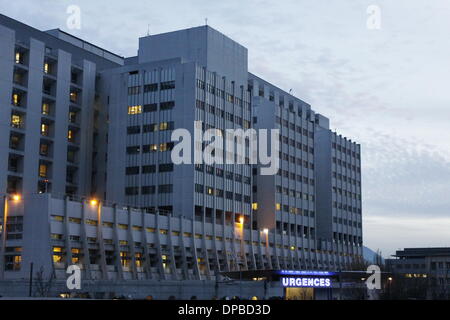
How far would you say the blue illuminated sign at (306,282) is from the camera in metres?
90.8

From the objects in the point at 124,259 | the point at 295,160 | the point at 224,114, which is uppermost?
the point at 224,114

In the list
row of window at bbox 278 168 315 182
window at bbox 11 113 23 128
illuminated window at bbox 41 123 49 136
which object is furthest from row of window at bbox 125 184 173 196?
row of window at bbox 278 168 315 182

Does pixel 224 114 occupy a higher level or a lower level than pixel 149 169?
higher

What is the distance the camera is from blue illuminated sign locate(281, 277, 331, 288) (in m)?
90.8

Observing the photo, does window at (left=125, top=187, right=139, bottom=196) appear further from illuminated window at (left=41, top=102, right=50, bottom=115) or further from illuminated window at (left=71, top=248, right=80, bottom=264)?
illuminated window at (left=71, top=248, right=80, bottom=264)

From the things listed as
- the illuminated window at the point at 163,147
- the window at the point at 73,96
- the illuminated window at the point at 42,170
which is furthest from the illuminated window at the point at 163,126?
the illuminated window at the point at 42,170

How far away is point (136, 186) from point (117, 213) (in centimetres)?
2220

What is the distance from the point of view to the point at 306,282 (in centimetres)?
9106

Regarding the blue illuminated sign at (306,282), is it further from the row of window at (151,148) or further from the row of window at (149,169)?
the row of window at (151,148)

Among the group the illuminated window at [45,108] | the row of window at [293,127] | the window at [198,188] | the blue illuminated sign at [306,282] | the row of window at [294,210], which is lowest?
the blue illuminated sign at [306,282]

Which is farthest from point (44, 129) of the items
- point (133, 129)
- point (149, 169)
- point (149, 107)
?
point (149, 169)

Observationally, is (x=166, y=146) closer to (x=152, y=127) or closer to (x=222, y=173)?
(x=152, y=127)

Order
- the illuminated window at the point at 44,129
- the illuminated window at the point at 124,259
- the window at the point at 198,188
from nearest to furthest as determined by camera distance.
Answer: the illuminated window at the point at 124,259 → the illuminated window at the point at 44,129 → the window at the point at 198,188

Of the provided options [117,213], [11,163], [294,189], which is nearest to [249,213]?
[294,189]
